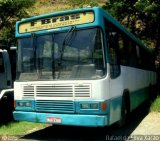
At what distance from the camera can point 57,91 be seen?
8.95 meters

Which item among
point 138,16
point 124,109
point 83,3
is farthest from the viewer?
point 83,3

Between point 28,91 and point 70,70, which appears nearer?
point 70,70

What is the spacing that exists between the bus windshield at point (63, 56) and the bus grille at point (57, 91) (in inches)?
8.6

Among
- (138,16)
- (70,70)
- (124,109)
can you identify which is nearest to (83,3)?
(138,16)

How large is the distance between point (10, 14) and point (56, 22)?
1395 centimetres

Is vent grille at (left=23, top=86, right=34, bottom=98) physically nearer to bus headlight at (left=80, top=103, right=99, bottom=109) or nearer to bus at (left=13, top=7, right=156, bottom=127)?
bus at (left=13, top=7, right=156, bottom=127)

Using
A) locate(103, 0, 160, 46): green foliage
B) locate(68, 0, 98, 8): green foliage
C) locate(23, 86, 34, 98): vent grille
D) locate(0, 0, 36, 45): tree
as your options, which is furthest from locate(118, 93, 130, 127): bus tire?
locate(68, 0, 98, 8): green foliage

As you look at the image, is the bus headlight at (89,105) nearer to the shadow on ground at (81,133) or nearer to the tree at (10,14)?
the shadow on ground at (81,133)

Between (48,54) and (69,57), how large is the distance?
2.05 feet

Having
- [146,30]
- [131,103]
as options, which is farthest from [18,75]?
[146,30]

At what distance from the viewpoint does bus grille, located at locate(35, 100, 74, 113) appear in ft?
28.9

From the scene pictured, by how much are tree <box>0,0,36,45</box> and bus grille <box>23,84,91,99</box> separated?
510 inches

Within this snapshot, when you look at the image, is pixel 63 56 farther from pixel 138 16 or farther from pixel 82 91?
pixel 138 16

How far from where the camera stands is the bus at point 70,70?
8.62 metres
